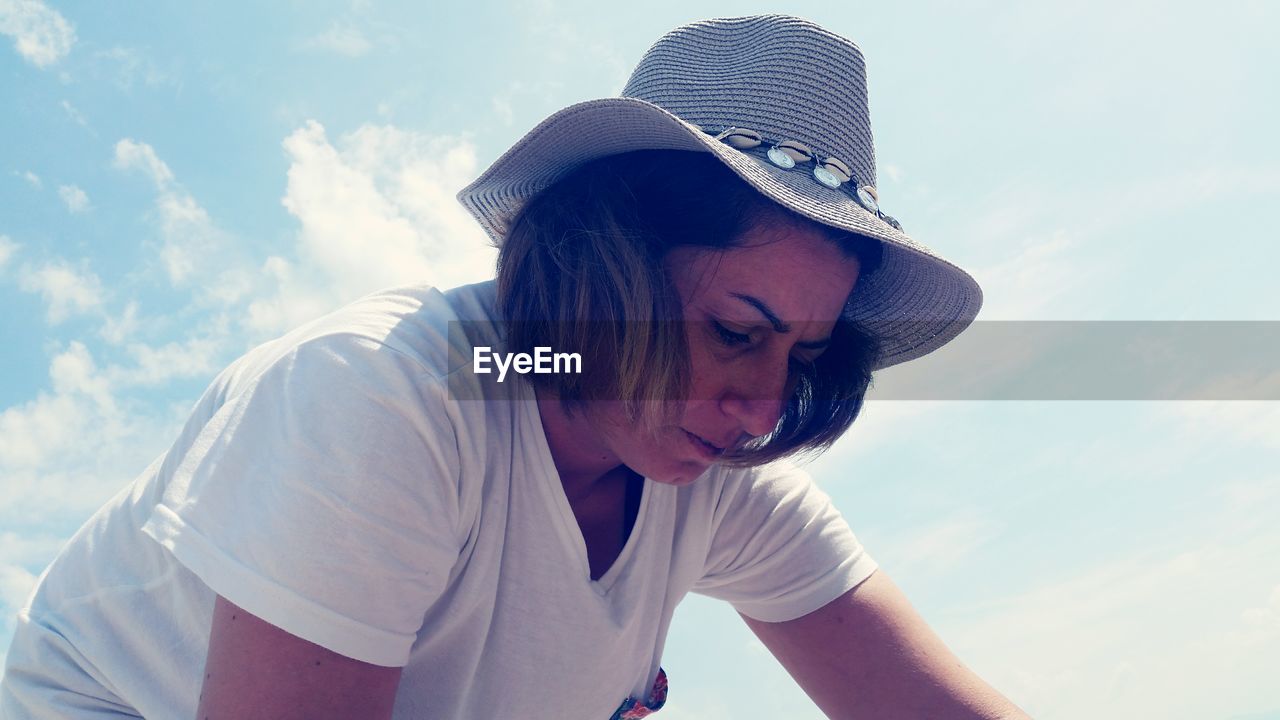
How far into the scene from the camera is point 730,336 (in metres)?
1.95

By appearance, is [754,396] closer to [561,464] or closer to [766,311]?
[766,311]

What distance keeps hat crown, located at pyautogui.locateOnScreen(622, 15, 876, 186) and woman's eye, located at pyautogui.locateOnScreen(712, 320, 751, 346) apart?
1.61 feet

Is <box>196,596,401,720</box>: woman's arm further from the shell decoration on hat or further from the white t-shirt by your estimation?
the shell decoration on hat

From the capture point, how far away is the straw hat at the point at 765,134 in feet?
6.47

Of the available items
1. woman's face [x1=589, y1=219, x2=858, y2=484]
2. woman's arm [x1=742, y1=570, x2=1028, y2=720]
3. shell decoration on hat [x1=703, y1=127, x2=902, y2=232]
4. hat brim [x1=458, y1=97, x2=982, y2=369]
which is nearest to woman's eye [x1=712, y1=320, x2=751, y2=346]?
woman's face [x1=589, y1=219, x2=858, y2=484]

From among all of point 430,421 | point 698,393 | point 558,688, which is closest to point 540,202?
point 698,393

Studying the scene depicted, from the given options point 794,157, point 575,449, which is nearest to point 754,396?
point 575,449

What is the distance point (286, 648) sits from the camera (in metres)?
1.41

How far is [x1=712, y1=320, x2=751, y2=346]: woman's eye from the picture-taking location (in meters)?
1.93

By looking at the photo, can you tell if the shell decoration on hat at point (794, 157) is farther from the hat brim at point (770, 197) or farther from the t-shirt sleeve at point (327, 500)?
the t-shirt sleeve at point (327, 500)

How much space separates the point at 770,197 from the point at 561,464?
2.42ft

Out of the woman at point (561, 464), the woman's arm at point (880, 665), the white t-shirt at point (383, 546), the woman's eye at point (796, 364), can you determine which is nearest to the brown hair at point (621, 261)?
the woman at point (561, 464)

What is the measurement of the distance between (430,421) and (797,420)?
3.90 feet

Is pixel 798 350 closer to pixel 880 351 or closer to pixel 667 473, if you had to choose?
pixel 667 473
